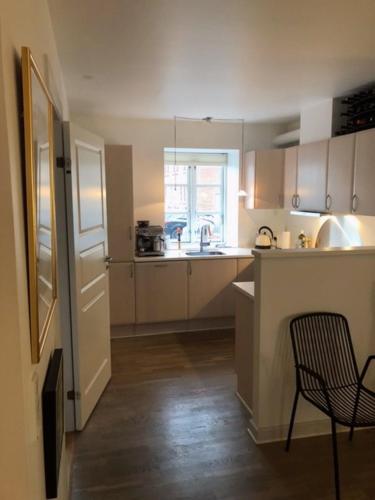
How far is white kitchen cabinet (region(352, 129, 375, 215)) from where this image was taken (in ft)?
10.6

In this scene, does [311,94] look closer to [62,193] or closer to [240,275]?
[240,275]

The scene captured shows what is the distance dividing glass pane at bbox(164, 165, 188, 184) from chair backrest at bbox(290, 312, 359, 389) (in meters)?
3.16

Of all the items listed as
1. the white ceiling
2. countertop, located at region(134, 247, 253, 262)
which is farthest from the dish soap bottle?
the white ceiling

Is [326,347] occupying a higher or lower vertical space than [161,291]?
higher

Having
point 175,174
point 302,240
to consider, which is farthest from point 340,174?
point 175,174

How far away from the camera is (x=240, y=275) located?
4.75 meters

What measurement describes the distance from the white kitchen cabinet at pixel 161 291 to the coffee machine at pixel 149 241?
0.26 meters

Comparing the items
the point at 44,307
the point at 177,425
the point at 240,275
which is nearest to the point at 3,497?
the point at 44,307

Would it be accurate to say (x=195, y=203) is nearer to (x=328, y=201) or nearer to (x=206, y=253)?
(x=206, y=253)

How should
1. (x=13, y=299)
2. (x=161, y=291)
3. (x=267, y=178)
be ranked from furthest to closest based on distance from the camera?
(x=267, y=178)
(x=161, y=291)
(x=13, y=299)

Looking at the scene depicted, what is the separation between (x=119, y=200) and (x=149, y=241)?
70 cm

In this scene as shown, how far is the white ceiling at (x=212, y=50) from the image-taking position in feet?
6.64

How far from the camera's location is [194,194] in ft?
17.6

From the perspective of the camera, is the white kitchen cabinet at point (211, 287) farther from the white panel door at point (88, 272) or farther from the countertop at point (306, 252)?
the countertop at point (306, 252)
